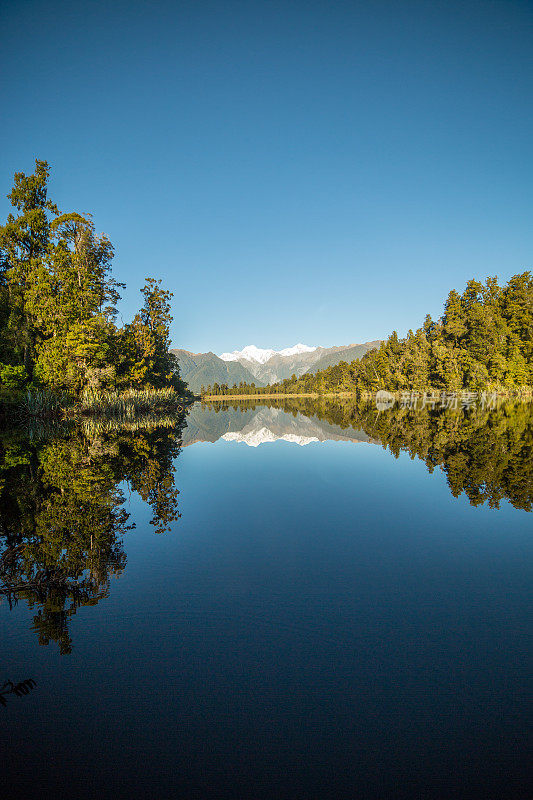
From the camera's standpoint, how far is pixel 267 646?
4891mm

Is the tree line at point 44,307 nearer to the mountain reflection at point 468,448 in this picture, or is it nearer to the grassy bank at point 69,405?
the grassy bank at point 69,405

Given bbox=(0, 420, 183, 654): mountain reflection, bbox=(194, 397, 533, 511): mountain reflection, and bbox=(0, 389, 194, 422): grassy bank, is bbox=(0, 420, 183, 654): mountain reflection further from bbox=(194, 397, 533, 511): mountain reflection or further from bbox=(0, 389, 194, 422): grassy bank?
bbox=(0, 389, 194, 422): grassy bank

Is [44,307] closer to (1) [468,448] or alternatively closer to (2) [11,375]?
(2) [11,375]

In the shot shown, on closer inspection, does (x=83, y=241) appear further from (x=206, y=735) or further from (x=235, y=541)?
(x=206, y=735)

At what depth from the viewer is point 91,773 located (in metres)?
3.29

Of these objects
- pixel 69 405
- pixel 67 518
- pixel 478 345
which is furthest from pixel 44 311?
pixel 478 345

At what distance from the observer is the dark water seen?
330 cm

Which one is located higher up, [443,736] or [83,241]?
[83,241]

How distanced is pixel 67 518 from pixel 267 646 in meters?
6.92

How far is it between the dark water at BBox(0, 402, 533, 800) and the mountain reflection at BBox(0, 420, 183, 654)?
6 cm

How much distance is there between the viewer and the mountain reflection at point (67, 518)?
20.8ft

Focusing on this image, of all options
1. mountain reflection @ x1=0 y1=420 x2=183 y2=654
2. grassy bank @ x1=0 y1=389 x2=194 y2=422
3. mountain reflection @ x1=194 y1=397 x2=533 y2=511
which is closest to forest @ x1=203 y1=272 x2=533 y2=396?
mountain reflection @ x1=194 y1=397 x2=533 y2=511

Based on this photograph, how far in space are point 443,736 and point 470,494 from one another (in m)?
9.65

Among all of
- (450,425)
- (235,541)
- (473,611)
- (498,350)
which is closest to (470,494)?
(473,611)
